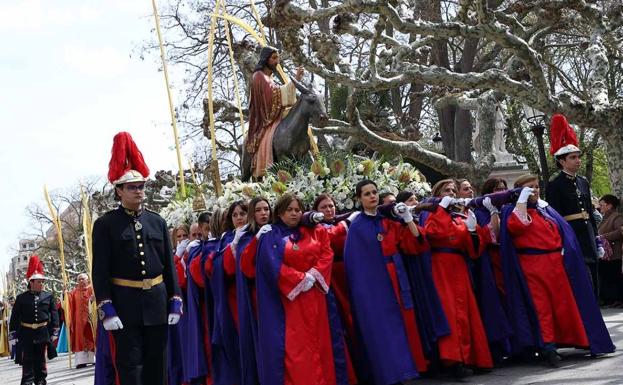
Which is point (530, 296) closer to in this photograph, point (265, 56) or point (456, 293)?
point (456, 293)

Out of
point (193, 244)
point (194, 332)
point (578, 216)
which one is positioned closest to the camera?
point (578, 216)

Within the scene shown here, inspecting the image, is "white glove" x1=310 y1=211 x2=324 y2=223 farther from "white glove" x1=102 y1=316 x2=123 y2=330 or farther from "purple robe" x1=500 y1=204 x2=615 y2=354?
"white glove" x1=102 y1=316 x2=123 y2=330

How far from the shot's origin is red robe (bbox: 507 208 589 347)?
7933mm

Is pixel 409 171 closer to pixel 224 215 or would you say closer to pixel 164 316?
pixel 224 215

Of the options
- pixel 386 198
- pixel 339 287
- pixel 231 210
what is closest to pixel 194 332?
pixel 231 210

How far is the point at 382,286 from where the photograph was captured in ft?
25.1

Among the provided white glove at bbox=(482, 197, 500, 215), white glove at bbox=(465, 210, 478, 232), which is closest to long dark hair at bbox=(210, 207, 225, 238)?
white glove at bbox=(465, 210, 478, 232)

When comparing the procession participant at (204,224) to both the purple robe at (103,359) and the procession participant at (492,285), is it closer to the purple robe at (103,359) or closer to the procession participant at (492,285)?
the purple robe at (103,359)

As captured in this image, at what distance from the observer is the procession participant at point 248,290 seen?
791cm

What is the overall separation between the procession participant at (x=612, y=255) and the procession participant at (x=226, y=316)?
6588mm

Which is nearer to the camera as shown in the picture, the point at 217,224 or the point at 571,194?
the point at 571,194

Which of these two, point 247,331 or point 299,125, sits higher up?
point 299,125

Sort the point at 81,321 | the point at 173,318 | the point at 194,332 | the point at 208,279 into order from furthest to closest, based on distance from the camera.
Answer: the point at 81,321, the point at 194,332, the point at 208,279, the point at 173,318

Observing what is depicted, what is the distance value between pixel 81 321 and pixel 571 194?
12.8 meters
